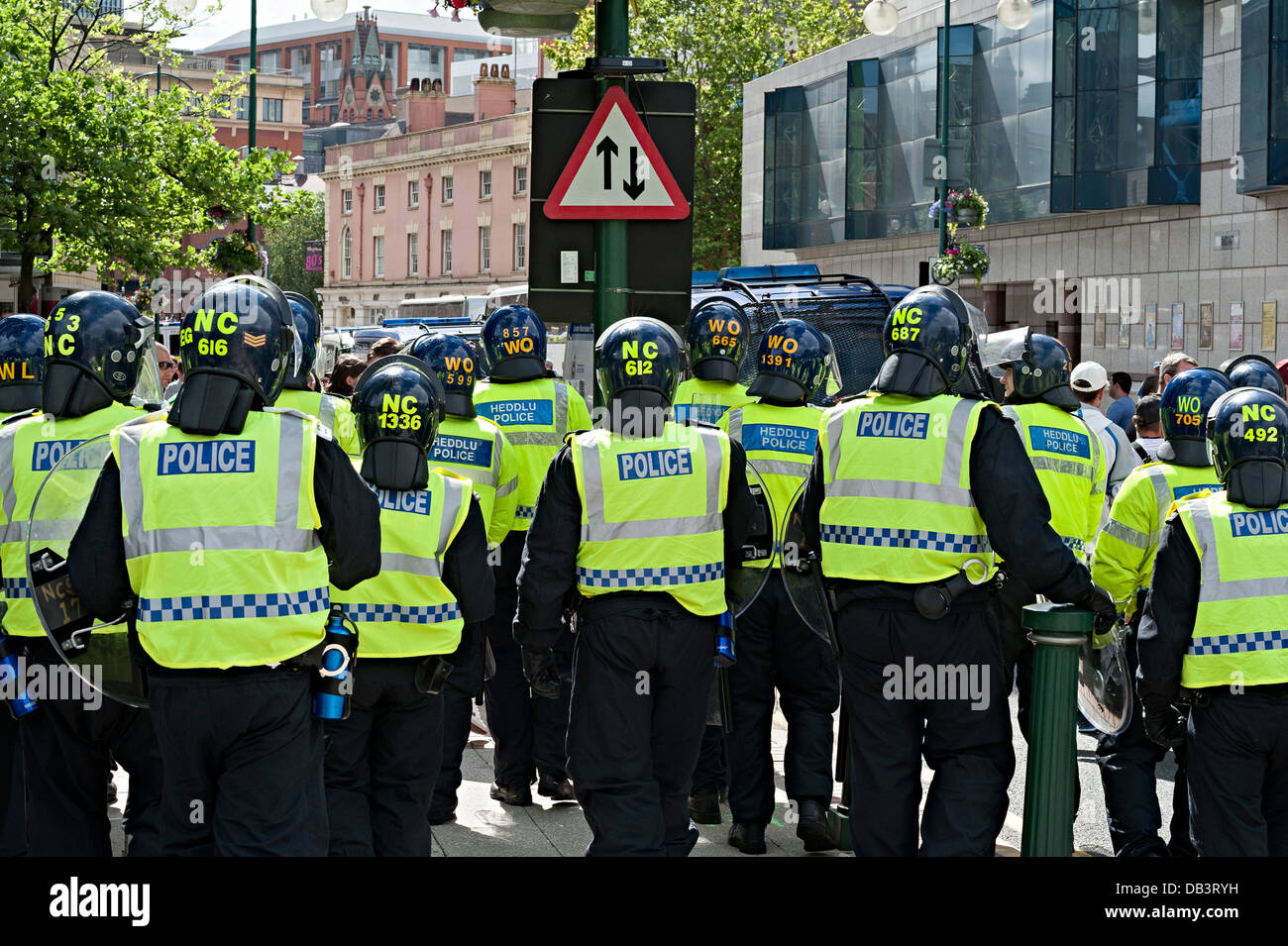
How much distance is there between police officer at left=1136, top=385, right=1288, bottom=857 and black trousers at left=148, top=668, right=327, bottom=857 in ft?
8.98

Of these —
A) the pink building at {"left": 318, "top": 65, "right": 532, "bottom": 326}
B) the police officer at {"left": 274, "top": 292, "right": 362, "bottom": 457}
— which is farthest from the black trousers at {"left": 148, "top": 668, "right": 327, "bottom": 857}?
the pink building at {"left": 318, "top": 65, "right": 532, "bottom": 326}

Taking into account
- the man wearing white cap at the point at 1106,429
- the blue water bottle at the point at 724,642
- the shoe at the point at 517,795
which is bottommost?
the shoe at the point at 517,795

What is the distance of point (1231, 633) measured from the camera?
504 centimetres

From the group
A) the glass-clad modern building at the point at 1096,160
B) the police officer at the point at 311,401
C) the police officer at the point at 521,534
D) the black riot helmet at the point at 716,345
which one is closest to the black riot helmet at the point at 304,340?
the police officer at the point at 311,401

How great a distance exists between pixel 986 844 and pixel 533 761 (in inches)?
101

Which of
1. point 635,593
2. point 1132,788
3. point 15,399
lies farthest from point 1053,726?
point 15,399

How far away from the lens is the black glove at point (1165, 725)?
534 centimetres

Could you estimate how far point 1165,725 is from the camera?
5.40m

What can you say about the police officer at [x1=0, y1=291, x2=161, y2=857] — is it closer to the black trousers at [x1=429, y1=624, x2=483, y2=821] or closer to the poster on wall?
the black trousers at [x1=429, y1=624, x2=483, y2=821]

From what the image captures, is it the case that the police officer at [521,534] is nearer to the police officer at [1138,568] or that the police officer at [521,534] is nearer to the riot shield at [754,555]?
the riot shield at [754,555]

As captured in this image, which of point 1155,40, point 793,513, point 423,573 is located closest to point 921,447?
point 793,513

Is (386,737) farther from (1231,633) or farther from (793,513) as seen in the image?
(1231,633)

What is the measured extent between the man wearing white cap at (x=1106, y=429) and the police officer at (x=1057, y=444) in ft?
5.65

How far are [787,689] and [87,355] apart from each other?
3.17 metres
